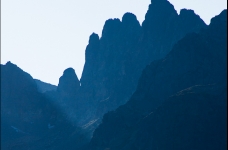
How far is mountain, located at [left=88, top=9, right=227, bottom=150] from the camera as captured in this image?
493 feet

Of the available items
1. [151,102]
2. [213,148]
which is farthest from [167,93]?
[213,148]

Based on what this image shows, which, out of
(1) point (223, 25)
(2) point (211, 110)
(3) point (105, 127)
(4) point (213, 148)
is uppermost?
(1) point (223, 25)

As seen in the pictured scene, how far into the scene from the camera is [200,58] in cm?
19012

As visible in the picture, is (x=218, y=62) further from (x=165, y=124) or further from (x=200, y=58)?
(x=165, y=124)

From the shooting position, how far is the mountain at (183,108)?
493 feet

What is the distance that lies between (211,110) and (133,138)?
3384 cm

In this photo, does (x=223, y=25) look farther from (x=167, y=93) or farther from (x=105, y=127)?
(x=105, y=127)

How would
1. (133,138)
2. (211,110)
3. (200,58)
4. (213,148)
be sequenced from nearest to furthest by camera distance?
1. (213,148)
2. (211,110)
3. (133,138)
4. (200,58)

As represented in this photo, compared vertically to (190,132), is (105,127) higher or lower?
higher

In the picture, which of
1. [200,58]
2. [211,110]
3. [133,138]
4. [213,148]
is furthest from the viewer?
[200,58]

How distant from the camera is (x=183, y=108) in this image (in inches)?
6260

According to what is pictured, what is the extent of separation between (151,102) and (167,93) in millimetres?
7840

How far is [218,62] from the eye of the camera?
186 m

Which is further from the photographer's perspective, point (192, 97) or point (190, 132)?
point (192, 97)
